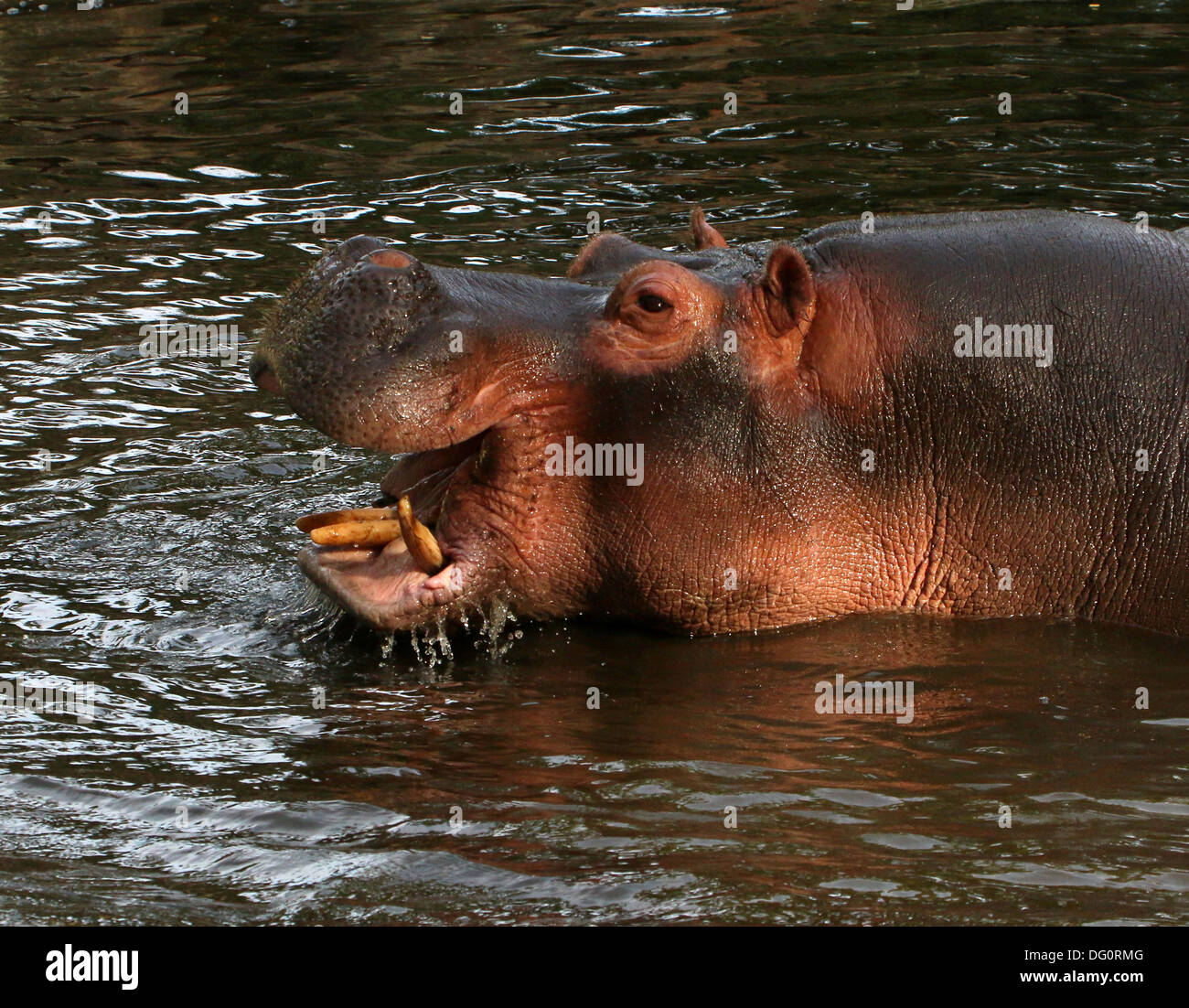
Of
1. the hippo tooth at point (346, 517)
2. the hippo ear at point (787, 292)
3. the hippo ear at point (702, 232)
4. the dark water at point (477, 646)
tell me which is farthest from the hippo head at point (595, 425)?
the hippo ear at point (702, 232)

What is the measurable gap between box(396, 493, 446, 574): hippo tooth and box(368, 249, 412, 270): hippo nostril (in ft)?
2.46

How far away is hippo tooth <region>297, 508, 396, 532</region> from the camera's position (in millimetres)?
6473

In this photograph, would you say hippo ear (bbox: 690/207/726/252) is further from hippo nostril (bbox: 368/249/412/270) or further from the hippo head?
hippo nostril (bbox: 368/249/412/270)

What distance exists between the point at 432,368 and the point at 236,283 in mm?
5458

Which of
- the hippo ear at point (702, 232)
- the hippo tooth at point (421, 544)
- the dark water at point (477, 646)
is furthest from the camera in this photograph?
the hippo ear at point (702, 232)

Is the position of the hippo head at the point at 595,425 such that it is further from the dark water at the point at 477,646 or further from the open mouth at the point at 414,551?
the dark water at the point at 477,646

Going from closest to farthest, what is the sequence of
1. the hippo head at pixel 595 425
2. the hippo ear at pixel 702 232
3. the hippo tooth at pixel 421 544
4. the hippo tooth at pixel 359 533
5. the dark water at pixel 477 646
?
the dark water at pixel 477 646
the hippo head at pixel 595 425
the hippo tooth at pixel 421 544
the hippo tooth at pixel 359 533
the hippo ear at pixel 702 232

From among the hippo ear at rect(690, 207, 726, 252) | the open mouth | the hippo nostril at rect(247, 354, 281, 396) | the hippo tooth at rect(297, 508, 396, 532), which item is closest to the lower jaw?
the open mouth

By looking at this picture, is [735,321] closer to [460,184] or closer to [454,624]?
[454,624]

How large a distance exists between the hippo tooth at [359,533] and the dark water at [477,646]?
432 mm

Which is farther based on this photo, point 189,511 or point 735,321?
point 189,511

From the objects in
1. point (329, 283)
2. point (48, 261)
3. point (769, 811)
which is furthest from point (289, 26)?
point (769, 811)

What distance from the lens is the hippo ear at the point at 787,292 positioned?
6.10 metres

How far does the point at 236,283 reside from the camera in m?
11.0
